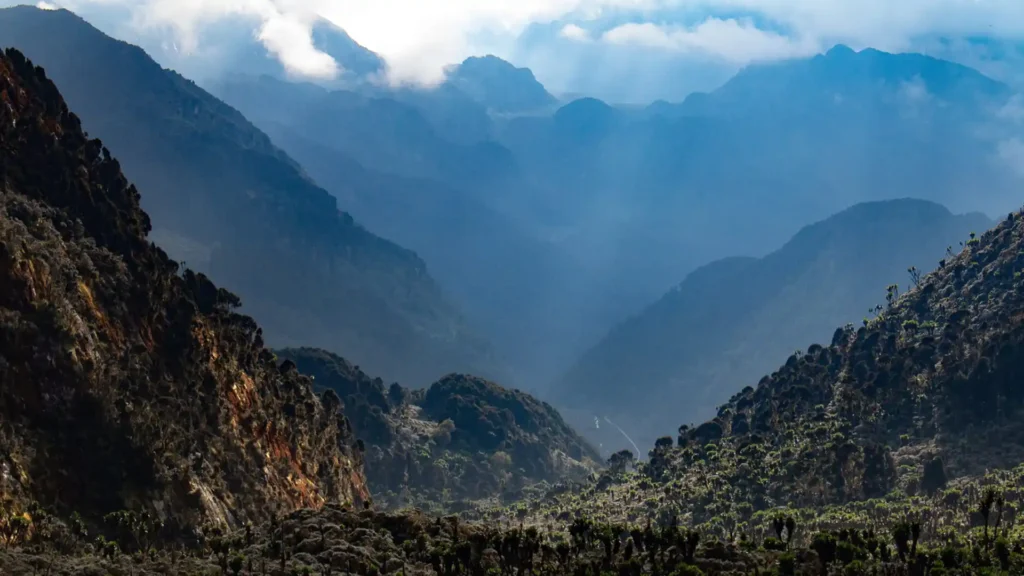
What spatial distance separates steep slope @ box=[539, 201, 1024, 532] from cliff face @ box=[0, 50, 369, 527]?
6582cm

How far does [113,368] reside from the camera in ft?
331

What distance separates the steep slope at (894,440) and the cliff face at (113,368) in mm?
65825

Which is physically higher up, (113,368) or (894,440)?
(894,440)

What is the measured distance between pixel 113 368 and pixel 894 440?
399 ft

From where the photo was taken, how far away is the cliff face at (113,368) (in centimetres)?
8838

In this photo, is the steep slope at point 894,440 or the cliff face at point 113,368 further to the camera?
the steep slope at point 894,440

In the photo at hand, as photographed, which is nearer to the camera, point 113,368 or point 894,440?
point 113,368

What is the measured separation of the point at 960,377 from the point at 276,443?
109 metres

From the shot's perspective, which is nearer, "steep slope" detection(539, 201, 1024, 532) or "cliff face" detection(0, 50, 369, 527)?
"cliff face" detection(0, 50, 369, 527)

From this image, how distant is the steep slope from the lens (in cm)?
13938

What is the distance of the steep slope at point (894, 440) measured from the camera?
139 metres

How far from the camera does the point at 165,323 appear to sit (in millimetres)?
120750

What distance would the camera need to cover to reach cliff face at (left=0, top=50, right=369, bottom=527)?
8838 cm

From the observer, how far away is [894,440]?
16325 cm
